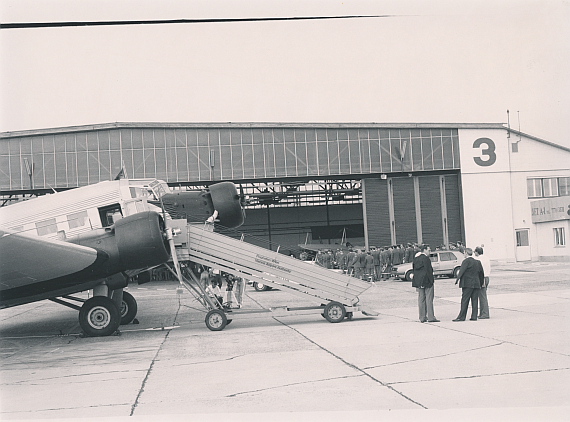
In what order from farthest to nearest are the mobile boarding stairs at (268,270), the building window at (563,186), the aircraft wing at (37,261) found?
the building window at (563,186)
the mobile boarding stairs at (268,270)
the aircraft wing at (37,261)

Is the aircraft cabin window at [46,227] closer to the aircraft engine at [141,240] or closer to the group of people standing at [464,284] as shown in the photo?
the aircraft engine at [141,240]

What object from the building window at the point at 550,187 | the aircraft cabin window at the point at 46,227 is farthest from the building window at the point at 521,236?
the aircraft cabin window at the point at 46,227

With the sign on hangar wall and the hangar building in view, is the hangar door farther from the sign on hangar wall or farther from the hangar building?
the sign on hangar wall

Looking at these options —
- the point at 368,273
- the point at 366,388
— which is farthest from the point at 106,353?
the point at 368,273

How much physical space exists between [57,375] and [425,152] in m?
34.7

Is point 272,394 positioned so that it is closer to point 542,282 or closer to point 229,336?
point 229,336

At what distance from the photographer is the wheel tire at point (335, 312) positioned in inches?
580

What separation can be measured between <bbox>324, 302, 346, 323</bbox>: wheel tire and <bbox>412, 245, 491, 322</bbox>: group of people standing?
1.92m

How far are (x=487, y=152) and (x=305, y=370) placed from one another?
36.1m

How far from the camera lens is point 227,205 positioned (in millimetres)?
18359

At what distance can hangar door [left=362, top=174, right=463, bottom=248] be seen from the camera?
137ft

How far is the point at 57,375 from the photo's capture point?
387 inches

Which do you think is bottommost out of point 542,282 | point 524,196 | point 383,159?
point 542,282

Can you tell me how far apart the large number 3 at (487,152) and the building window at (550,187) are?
13.5 feet
